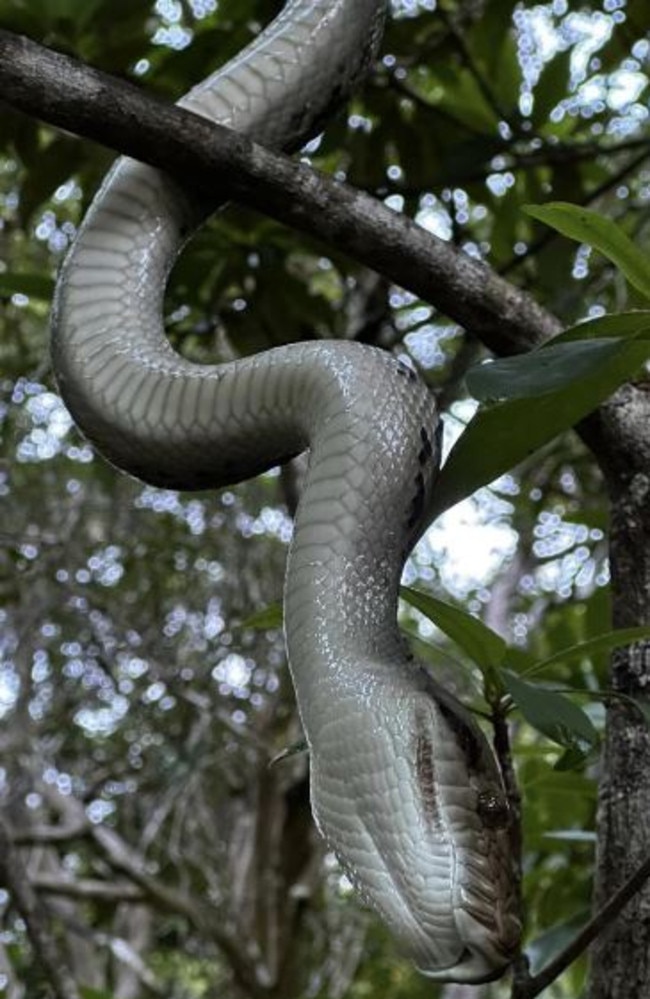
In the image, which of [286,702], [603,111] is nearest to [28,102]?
[603,111]

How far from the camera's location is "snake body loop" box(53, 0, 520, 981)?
73cm

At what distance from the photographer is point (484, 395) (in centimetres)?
72

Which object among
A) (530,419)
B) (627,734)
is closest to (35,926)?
(627,734)

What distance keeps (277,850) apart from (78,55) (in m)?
2.31

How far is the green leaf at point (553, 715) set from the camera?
769 millimetres

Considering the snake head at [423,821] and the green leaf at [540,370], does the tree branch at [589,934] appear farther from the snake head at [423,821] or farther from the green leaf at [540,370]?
the green leaf at [540,370]

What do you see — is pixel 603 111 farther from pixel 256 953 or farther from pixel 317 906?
pixel 317 906

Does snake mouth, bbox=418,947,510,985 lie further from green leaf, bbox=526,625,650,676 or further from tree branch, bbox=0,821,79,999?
tree branch, bbox=0,821,79,999

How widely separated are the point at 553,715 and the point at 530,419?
16 centimetres

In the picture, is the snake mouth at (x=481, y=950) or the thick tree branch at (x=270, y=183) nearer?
the snake mouth at (x=481, y=950)

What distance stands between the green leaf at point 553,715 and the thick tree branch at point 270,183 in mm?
227

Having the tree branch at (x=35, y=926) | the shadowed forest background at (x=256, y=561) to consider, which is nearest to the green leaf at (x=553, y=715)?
the shadowed forest background at (x=256, y=561)

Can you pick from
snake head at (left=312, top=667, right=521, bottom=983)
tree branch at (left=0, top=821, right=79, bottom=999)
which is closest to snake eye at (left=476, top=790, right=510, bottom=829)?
snake head at (left=312, top=667, right=521, bottom=983)

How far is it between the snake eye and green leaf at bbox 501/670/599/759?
0.04m
